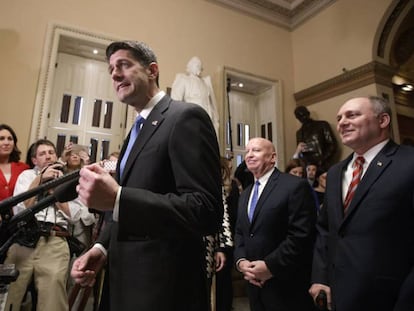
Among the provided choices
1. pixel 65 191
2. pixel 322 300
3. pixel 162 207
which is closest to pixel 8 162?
pixel 65 191

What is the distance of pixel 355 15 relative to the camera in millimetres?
5648

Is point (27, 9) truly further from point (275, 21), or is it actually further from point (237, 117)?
point (275, 21)

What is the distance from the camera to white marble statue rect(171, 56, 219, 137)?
4930 millimetres

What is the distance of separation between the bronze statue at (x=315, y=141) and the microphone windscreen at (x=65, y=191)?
4.60m

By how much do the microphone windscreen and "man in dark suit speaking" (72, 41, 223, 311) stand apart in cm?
13

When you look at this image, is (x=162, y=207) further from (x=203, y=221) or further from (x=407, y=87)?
(x=407, y=87)

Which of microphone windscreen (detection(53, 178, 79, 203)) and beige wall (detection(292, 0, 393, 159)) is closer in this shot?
microphone windscreen (detection(53, 178, 79, 203))

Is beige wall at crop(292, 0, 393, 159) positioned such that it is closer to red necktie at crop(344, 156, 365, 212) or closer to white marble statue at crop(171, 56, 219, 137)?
white marble statue at crop(171, 56, 219, 137)

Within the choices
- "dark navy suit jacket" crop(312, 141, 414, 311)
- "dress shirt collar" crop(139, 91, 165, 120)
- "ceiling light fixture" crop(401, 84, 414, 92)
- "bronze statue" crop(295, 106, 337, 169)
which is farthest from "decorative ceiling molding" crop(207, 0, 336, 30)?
"dress shirt collar" crop(139, 91, 165, 120)

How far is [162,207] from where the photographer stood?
2.51 ft

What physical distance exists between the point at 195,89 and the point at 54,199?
4.24m

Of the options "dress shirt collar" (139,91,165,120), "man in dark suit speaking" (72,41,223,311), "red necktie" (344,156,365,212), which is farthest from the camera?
"red necktie" (344,156,365,212)

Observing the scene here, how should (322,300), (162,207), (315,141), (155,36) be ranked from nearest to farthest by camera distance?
(162,207) < (322,300) < (155,36) < (315,141)

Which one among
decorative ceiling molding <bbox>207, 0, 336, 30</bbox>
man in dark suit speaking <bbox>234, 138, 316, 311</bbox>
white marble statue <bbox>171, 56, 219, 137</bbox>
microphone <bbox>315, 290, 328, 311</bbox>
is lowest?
microphone <bbox>315, 290, 328, 311</bbox>
